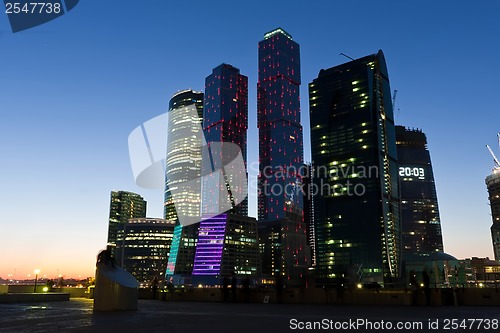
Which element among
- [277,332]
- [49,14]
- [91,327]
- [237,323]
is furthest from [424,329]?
[49,14]

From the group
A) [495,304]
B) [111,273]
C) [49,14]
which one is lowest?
[495,304]

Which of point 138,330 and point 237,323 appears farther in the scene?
point 237,323

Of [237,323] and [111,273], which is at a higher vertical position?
[111,273]

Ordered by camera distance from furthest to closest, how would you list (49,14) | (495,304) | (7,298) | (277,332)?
(7,298) < (495,304) < (49,14) < (277,332)

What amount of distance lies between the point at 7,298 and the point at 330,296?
26518mm

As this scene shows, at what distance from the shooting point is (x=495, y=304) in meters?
28.2

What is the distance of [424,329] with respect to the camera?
48.8 feet

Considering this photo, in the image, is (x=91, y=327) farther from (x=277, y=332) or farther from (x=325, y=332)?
(x=325, y=332)

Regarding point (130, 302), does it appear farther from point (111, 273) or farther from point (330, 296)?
point (330, 296)

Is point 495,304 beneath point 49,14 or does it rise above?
beneath

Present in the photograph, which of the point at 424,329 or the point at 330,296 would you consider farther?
the point at 330,296

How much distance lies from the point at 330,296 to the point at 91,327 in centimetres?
2101

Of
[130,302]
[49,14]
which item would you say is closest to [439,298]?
[130,302]

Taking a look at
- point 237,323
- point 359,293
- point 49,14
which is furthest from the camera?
point 359,293
